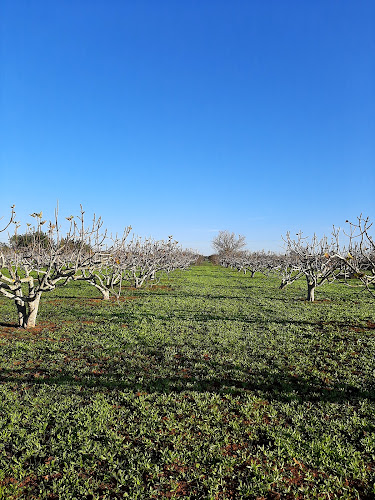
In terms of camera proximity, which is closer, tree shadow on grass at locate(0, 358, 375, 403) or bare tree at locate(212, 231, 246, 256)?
tree shadow on grass at locate(0, 358, 375, 403)

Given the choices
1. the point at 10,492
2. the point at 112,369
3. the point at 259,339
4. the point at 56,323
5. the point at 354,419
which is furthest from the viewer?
the point at 56,323

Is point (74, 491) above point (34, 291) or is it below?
below

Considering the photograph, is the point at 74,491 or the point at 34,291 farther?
the point at 34,291

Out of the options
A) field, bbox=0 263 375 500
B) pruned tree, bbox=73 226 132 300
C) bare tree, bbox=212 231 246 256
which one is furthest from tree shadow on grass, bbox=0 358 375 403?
bare tree, bbox=212 231 246 256

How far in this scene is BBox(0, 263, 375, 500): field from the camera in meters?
4.41

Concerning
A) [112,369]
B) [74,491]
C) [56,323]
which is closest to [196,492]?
[74,491]

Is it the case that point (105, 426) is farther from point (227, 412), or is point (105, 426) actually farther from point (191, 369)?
point (191, 369)

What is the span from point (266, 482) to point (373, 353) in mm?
7715

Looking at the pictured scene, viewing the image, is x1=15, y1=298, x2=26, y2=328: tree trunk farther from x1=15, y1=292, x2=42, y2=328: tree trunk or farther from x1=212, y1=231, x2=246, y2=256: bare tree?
x1=212, y1=231, x2=246, y2=256: bare tree

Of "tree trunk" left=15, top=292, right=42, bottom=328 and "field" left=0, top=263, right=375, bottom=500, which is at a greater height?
"tree trunk" left=15, top=292, right=42, bottom=328

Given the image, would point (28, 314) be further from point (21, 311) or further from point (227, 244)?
point (227, 244)

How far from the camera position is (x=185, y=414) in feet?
20.0

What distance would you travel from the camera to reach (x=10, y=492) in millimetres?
4145

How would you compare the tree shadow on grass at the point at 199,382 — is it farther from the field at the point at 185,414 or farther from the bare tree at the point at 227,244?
the bare tree at the point at 227,244
